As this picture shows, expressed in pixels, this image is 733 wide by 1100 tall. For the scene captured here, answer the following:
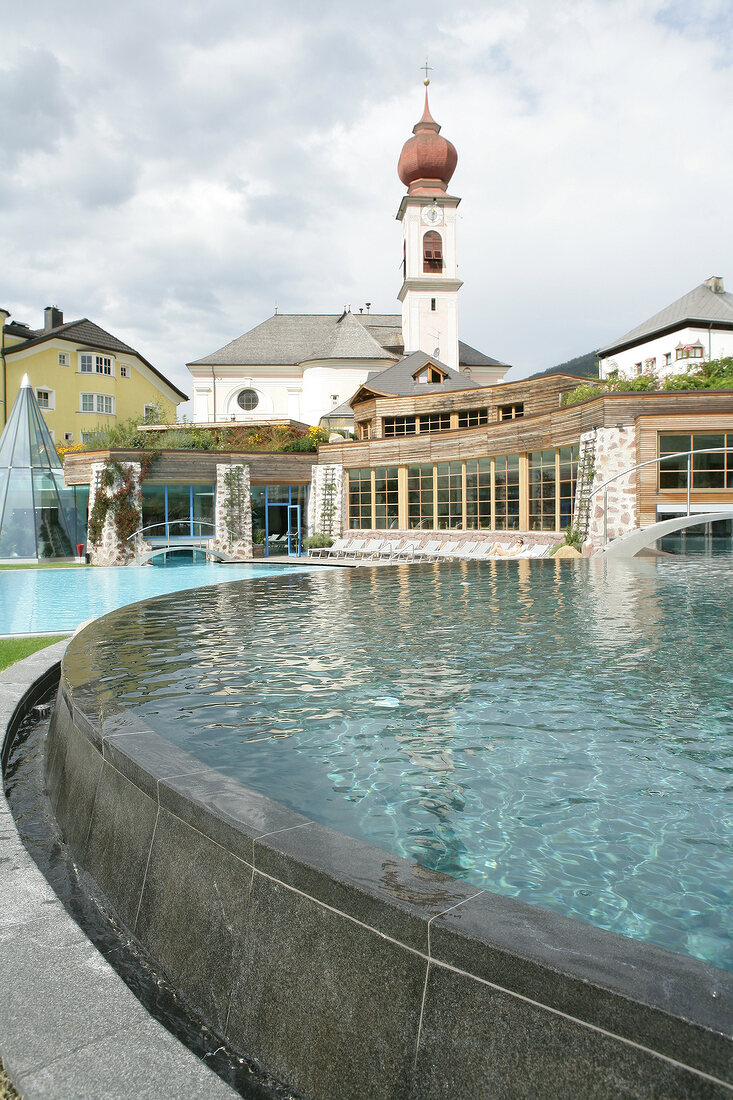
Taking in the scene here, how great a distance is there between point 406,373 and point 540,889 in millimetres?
30696

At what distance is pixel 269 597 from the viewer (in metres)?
10.4

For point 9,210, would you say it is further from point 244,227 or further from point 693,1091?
point 693,1091

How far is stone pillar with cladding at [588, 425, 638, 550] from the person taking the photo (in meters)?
18.5

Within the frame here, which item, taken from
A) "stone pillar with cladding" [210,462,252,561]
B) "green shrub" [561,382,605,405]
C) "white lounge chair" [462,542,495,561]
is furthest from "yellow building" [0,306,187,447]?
"green shrub" [561,382,605,405]

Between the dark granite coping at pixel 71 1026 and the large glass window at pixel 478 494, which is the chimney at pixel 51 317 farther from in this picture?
the dark granite coping at pixel 71 1026

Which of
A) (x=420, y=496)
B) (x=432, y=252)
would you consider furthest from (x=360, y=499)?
(x=432, y=252)

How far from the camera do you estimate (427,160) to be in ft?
150

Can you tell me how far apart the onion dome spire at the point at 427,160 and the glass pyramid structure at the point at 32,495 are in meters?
29.8

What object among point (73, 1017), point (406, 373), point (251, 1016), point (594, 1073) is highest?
point (406, 373)

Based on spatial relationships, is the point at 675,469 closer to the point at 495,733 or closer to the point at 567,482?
the point at 567,482

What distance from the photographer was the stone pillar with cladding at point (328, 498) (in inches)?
1131

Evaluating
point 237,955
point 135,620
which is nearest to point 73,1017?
point 237,955

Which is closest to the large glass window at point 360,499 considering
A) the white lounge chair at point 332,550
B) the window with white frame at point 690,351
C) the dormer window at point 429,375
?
the white lounge chair at point 332,550

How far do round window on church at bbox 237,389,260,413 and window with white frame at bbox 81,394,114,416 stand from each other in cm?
717
